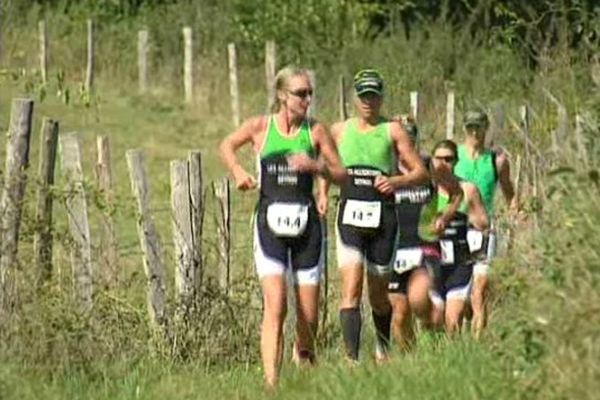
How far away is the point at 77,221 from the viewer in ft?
42.5

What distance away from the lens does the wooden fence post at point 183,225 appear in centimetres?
1334

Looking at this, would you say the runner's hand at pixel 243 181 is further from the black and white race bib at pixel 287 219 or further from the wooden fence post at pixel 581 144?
the wooden fence post at pixel 581 144

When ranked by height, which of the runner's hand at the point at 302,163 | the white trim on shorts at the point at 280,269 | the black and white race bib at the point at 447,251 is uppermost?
the runner's hand at the point at 302,163

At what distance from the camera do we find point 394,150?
42.1 feet

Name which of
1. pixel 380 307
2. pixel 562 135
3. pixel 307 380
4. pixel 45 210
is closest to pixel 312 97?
pixel 380 307

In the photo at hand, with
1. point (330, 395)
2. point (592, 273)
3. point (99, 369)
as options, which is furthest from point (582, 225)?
point (99, 369)

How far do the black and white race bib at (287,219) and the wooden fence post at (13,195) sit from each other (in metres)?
1.81

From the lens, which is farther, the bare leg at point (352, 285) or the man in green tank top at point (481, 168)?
the man in green tank top at point (481, 168)

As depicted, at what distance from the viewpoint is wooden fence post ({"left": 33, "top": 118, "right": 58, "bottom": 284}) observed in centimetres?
1266

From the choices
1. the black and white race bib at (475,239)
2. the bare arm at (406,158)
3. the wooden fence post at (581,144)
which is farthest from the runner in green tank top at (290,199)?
the black and white race bib at (475,239)

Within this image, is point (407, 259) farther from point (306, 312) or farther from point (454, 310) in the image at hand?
point (306, 312)

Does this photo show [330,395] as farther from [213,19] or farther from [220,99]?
[213,19]

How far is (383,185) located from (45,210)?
2.28 meters

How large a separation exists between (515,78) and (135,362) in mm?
18872
